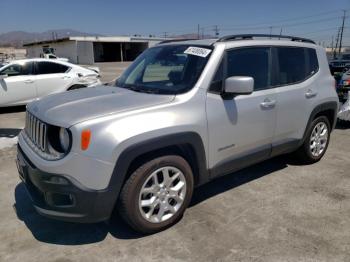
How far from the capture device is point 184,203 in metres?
3.29

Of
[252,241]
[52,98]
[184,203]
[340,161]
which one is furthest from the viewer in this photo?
[340,161]

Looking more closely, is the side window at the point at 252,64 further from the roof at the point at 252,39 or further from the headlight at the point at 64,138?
the headlight at the point at 64,138

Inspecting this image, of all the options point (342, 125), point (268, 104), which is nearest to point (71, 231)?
point (268, 104)

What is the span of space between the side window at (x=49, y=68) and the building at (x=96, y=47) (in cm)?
4150

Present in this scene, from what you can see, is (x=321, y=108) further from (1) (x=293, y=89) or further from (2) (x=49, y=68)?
(2) (x=49, y=68)

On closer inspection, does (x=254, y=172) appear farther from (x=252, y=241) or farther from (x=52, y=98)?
(x=52, y=98)

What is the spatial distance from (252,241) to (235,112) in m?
1.30

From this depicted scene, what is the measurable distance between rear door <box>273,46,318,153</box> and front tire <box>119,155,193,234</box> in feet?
4.99

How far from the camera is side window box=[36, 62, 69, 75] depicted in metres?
9.33

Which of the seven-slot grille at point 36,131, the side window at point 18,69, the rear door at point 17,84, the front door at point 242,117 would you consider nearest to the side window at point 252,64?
the front door at point 242,117

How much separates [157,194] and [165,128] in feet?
2.15

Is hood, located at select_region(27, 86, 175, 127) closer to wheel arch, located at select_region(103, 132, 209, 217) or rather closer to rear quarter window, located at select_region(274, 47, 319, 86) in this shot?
wheel arch, located at select_region(103, 132, 209, 217)

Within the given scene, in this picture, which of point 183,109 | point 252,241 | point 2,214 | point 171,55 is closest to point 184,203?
point 252,241

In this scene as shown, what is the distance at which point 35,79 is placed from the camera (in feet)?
29.9
